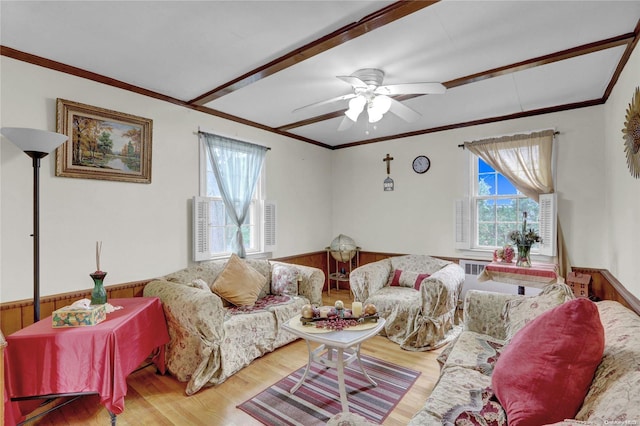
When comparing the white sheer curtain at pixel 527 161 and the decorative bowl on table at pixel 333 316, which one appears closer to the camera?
the decorative bowl on table at pixel 333 316

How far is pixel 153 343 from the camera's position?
2.36m

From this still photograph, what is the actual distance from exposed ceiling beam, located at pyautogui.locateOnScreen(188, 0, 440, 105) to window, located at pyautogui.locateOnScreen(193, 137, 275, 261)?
41.2 inches

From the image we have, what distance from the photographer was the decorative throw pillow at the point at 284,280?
3.53m

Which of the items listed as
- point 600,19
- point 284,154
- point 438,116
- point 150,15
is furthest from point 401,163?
point 150,15

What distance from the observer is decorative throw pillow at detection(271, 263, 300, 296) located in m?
3.53

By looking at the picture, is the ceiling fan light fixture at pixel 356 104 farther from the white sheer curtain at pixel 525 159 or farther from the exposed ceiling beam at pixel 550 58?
the white sheer curtain at pixel 525 159

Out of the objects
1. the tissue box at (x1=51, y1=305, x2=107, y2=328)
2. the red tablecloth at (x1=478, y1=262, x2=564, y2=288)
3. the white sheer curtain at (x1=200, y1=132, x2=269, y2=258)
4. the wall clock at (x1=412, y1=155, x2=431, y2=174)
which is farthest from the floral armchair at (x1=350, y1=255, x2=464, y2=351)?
the tissue box at (x1=51, y1=305, x2=107, y2=328)

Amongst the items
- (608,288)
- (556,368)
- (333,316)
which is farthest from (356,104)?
(608,288)

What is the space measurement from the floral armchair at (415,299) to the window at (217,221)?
57.4 inches

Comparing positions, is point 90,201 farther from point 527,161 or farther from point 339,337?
point 527,161

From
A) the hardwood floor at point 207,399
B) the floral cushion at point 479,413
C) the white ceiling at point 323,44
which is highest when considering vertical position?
the white ceiling at point 323,44

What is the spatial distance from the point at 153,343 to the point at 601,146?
15.5 ft

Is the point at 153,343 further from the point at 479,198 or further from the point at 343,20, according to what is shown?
the point at 479,198

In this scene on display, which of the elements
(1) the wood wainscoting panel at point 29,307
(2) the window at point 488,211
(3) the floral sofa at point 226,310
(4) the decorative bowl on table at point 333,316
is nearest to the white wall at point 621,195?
(2) the window at point 488,211
